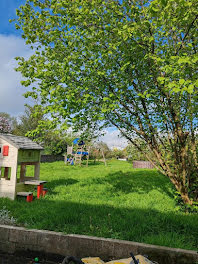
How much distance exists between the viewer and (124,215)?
4.99 meters

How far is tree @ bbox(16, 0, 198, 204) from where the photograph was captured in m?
5.18

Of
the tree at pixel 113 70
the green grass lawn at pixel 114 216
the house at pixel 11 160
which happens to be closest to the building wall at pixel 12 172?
the house at pixel 11 160

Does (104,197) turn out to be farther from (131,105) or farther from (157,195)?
(131,105)

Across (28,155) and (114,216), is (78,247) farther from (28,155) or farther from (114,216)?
(28,155)

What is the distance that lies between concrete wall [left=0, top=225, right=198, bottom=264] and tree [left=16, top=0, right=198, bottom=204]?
103 inches

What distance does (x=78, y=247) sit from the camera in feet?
12.3

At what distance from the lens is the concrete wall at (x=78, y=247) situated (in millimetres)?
3406

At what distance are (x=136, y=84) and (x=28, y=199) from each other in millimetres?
4627

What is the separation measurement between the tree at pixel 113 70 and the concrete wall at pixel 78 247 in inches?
103

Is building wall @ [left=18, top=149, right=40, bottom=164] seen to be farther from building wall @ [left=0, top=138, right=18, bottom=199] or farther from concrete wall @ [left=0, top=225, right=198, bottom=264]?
concrete wall @ [left=0, top=225, right=198, bottom=264]

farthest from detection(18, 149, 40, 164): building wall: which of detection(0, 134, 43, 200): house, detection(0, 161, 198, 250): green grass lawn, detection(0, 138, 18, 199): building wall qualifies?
detection(0, 161, 198, 250): green grass lawn

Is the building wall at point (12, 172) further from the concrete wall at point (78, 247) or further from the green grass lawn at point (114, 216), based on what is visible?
the concrete wall at point (78, 247)

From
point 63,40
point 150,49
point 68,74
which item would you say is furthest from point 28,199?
point 150,49

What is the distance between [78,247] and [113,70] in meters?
4.51
